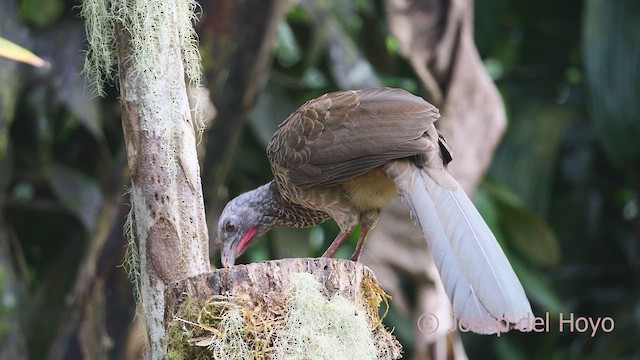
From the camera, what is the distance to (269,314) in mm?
3225

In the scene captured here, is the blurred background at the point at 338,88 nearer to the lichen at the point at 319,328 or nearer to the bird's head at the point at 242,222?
the bird's head at the point at 242,222

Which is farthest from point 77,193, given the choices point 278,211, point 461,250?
point 461,250

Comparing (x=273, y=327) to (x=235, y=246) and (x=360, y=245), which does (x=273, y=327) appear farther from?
(x=235, y=246)

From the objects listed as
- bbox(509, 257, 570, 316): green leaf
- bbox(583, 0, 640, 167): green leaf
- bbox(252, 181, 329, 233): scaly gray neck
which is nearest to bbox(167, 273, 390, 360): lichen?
bbox(252, 181, 329, 233): scaly gray neck

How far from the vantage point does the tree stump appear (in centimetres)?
317

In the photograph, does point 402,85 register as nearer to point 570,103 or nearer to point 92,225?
point 570,103

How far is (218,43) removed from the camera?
19.4 feet

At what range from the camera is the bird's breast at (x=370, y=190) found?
15.0 feet

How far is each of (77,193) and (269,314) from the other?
3.80 metres

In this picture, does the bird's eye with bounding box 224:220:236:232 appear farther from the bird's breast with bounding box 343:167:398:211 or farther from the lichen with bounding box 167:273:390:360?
the lichen with bounding box 167:273:390:360

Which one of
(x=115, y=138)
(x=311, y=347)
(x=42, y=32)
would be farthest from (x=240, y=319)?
(x=115, y=138)

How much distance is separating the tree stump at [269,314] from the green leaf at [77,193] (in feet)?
11.1

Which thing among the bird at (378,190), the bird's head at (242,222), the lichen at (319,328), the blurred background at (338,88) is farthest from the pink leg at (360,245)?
the lichen at (319,328)

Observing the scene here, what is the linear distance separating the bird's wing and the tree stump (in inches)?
40.7
